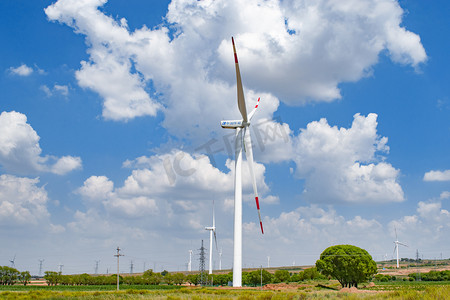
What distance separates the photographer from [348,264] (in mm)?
107625

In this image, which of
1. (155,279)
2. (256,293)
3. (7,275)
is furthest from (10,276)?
(256,293)

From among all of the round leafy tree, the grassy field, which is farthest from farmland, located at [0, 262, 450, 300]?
the round leafy tree

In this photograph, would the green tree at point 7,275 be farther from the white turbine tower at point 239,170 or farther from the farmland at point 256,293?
the white turbine tower at point 239,170

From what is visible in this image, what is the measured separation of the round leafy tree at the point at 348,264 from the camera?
107 m

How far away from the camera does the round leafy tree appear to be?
107250 mm

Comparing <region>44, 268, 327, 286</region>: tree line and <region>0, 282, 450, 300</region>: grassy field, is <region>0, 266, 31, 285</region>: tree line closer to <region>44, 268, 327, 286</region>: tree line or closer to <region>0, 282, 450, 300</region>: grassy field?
<region>44, 268, 327, 286</region>: tree line

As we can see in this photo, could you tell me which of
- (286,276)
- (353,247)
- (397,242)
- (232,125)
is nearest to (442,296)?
(232,125)

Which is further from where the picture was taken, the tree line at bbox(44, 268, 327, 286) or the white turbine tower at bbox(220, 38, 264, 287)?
the tree line at bbox(44, 268, 327, 286)

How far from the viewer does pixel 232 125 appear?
89250mm

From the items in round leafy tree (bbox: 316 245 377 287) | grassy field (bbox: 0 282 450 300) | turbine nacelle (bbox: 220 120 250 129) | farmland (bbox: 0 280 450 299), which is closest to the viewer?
grassy field (bbox: 0 282 450 300)

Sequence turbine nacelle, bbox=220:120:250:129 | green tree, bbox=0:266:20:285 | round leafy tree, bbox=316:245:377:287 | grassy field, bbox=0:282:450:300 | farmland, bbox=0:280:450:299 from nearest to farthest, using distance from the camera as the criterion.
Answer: grassy field, bbox=0:282:450:300, farmland, bbox=0:280:450:299, turbine nacelle, bbox=220:120:250:129, round leafy tree, bbox=316:245:377:287, green tree, bbox=0:266:20:285

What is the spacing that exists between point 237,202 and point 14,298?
42195 millimetres

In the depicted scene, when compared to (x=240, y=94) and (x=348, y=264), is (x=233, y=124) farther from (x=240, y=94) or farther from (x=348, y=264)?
(x=348, y=264)

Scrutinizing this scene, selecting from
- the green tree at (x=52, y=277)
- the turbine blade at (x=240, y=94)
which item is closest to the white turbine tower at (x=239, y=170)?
the turbine blade at (x=240, y=94)
